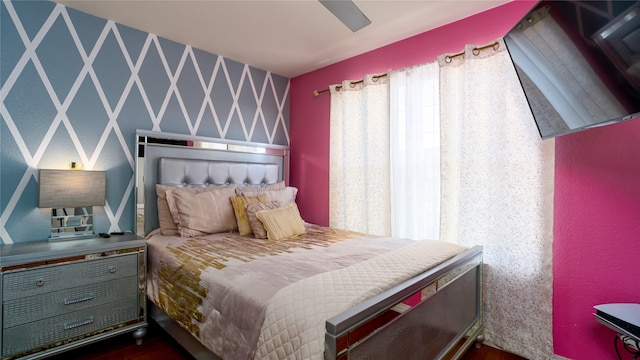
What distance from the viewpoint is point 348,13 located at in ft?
7.14

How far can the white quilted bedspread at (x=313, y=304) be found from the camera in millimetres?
976

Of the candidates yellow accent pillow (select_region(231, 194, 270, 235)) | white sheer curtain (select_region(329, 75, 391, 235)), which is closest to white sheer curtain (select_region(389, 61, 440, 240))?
white sheer curtain (select_region(329, 75, 391, 235))

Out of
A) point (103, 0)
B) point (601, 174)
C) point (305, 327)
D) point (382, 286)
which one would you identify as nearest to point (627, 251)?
point (601, 174)

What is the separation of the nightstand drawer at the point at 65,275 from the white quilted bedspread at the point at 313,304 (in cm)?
136

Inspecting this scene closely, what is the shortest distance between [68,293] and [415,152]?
2606 mm

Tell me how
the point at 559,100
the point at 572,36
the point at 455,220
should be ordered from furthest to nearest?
the point at 455,220, the point at 559,100, the point at 572,36

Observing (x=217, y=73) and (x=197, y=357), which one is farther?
(x=217, y=73)

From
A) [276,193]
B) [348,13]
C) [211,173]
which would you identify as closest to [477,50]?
[348,13]

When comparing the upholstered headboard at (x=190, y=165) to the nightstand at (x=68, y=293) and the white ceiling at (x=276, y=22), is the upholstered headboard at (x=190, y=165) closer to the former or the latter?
the nightstand at (x=68, y=293)

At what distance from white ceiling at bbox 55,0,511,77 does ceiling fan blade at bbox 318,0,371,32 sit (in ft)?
0.14

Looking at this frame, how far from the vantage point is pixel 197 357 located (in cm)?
166

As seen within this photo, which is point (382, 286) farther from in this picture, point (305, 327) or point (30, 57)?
point (30, 57)

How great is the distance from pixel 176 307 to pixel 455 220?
2.02 m

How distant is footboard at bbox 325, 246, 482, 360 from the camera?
3.22 ft
